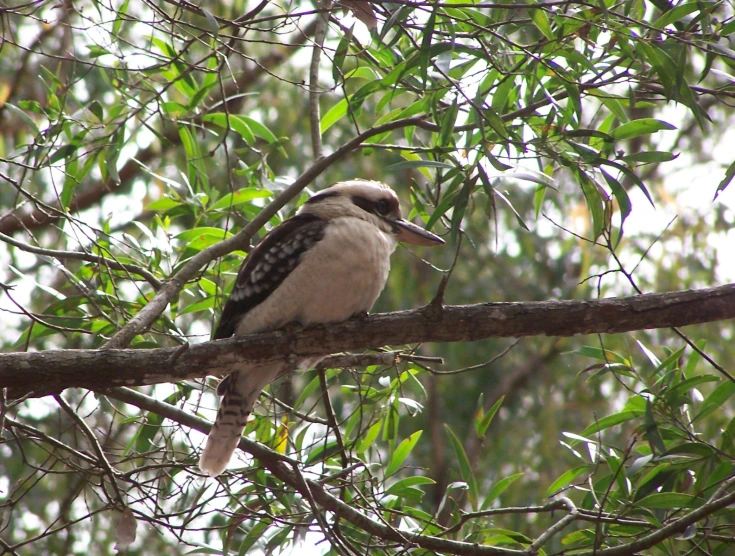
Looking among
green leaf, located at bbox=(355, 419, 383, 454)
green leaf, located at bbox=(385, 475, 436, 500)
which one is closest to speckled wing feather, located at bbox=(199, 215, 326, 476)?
green leaf, located at bbox=(355, 419, 383, 454)

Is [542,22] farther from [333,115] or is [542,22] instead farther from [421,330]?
[333,115]

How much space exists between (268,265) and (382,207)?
1.75 feet

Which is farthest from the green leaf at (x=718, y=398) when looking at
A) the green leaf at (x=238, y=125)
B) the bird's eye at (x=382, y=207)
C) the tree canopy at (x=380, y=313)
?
the green leaf at (x=238, y=125)

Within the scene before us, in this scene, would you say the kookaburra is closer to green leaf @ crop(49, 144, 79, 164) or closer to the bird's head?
the bird's head

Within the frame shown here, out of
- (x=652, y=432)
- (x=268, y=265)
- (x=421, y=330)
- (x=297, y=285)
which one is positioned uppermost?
(x=268, y=265)

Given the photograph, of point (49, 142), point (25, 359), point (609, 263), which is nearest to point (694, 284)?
point (609, 263)

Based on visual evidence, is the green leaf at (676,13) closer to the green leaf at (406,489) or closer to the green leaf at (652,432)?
the green leaf at (652,432)

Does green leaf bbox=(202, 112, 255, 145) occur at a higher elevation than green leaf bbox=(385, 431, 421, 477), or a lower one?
higher

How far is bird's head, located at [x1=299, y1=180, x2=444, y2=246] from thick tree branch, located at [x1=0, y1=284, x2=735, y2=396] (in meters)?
0.65

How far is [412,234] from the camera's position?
8.43ft

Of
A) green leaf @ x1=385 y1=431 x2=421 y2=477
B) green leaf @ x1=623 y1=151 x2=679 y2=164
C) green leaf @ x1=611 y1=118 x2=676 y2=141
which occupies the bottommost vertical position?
green leaf @ x1=385 y1=431 x2=421 y2=477

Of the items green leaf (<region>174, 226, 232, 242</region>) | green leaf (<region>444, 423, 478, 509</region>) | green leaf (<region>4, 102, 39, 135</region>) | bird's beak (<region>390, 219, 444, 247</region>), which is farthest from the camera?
green leaf (<region>174, 226, 232, 242</region>)

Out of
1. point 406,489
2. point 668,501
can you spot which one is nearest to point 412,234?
point 406,489

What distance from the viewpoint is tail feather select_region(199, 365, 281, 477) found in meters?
2.28
